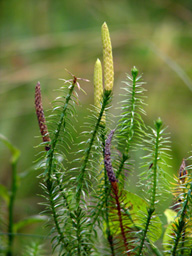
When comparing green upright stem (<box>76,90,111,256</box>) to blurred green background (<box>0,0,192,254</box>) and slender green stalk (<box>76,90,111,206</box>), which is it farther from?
blurred green background (<box>0,0,192,254</box>)

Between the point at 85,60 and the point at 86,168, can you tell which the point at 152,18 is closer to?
the point at 85,60

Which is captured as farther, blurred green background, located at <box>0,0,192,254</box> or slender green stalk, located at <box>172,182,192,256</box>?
blurred green background, located at <box>0,0,192,254</box>

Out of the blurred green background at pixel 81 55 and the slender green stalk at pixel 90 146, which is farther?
the blurred green background at pixel 81 55

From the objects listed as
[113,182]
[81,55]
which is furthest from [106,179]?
[81,55]

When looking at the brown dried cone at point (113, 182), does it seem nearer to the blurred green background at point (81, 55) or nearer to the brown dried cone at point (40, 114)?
the brown dried cone at point (40, 114)

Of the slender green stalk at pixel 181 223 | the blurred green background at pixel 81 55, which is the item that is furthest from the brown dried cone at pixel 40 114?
the blurred green background at pixel 81 55

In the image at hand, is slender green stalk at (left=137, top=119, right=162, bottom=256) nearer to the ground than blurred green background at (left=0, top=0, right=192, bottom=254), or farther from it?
nearer to the ground

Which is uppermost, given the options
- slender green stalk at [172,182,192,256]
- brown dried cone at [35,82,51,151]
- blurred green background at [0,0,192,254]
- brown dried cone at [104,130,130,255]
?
blurred green background at [0,0,192,254]

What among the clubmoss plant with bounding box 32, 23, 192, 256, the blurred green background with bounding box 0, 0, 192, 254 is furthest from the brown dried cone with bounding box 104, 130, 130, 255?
the blurred green background with bounding box 0, 0, 192, 254

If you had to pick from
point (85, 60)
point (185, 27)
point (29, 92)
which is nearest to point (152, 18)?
point (185, 27)
